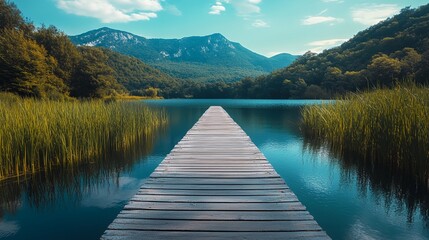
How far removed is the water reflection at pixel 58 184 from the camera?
4148 millimetres

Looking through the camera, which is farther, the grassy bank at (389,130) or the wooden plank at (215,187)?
the grassy bank at (389,130)

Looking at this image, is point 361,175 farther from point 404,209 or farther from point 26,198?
point 26,198

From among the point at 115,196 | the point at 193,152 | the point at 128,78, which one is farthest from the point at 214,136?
the point at 128,78

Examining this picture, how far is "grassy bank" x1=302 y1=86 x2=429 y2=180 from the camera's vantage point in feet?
14.8

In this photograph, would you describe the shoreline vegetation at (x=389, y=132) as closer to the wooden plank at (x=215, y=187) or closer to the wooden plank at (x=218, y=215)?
the wooden plank at (x=215, y=187)

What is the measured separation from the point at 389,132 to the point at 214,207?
4612 mm

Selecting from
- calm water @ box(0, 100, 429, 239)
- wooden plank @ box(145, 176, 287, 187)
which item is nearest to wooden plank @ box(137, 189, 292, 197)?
wooden plank @ box(145, 176, 287, 187)

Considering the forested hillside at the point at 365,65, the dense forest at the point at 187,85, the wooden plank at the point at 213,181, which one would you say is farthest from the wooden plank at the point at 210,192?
the forested hillside at the point at 365,65

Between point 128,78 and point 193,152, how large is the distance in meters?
79.3

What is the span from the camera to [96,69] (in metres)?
33.9

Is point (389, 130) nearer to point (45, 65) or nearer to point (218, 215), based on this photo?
point (218, 215)

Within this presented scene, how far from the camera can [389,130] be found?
542 centimetres

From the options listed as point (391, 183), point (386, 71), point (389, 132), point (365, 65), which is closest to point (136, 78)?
point (365, 65)

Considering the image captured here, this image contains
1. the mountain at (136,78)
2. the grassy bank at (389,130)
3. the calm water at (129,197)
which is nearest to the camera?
the calm water at (129,197)
